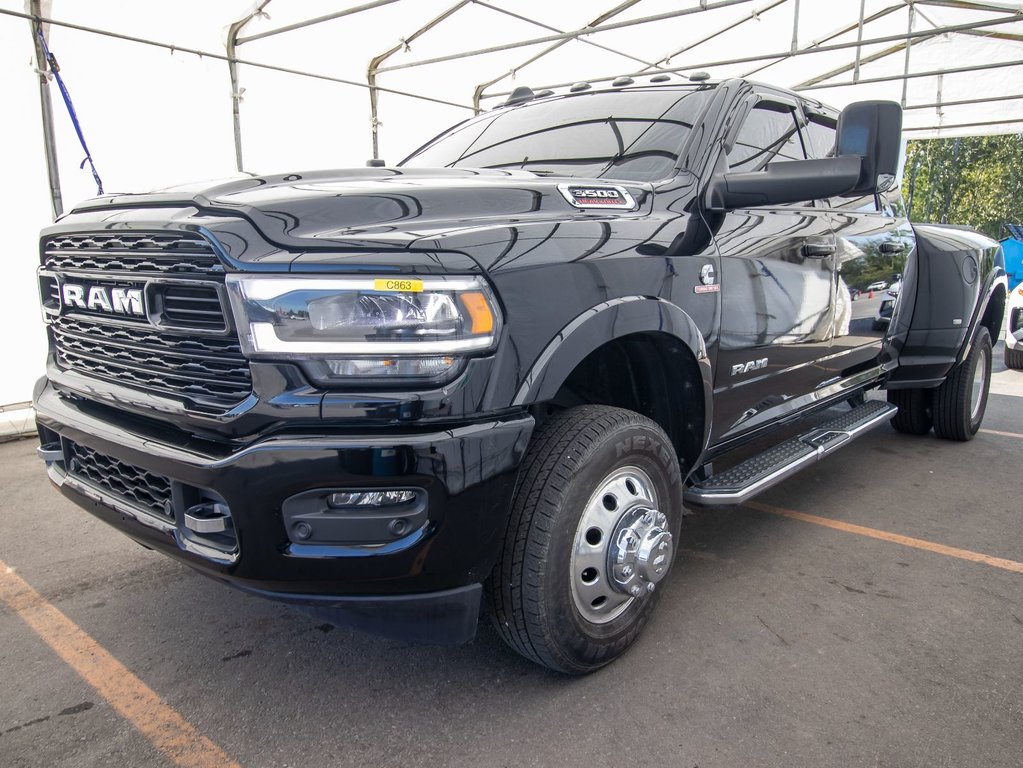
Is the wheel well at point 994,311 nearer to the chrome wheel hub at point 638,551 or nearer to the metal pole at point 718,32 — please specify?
the chrome wheel hub at point 638,551

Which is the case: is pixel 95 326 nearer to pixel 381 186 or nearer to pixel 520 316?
pixel 381 186

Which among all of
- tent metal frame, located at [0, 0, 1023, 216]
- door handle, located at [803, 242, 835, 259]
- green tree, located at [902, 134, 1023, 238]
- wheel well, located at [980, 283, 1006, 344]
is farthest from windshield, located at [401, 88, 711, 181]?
green tree, located at [902, 134, 1023, 238]

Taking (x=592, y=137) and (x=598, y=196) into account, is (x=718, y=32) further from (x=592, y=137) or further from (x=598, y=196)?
(x=598, y=196)

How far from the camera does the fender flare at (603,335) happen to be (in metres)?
1.91

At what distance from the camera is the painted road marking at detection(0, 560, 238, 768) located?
1.98 meters

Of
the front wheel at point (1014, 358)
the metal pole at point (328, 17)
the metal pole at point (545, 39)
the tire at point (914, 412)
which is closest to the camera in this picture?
the tire at point (914, 412)

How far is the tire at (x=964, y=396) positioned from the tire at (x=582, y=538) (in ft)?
10.8

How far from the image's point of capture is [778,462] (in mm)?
3039

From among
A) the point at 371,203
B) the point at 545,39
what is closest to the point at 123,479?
the point at 371,203

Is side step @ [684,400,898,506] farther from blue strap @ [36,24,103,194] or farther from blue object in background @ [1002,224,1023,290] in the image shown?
blue object in background @ [1002,224,1023,290]

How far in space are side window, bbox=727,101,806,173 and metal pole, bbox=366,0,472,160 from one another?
659 centimetres

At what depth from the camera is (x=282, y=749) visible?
1980 mm

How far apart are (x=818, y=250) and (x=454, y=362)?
2.05 m

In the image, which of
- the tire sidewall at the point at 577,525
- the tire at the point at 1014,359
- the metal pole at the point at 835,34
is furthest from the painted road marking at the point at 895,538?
the metal pole at the point at 835,34
